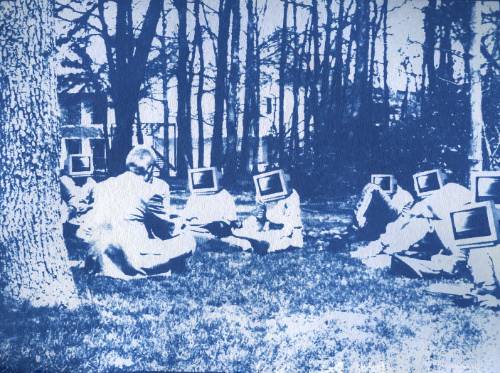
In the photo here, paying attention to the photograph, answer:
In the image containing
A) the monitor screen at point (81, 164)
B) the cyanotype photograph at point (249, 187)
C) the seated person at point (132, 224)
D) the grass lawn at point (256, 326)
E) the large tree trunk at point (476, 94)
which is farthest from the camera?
the large tree trunk at point (476, 94)

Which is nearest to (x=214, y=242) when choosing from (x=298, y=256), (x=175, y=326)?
(x=298, y=256)

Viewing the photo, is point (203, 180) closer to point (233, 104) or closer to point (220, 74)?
point (233, 104)

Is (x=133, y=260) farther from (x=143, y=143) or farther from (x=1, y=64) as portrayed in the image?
(x=1, y=64)

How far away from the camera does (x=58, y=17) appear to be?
429 cm

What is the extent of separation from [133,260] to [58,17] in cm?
240

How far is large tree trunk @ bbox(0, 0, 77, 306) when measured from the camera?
12.4 feet

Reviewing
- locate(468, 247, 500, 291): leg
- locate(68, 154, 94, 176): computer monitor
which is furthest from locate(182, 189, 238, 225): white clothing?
A: locate(468, 247, 500, 291): leg

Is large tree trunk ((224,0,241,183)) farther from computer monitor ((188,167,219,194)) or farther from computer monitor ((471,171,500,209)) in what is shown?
computer monitor ((471,171,500,209))

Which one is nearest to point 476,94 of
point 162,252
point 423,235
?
point 423,235

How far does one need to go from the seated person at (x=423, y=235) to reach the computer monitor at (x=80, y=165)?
2873mm

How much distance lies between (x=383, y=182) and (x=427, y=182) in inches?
18.1

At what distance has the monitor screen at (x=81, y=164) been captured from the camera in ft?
14.2

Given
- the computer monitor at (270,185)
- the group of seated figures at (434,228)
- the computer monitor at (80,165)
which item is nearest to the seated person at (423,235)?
the group of seated figures at (434,228)

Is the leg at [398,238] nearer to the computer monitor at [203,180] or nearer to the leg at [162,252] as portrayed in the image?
the computer monitor at [203,180]
